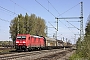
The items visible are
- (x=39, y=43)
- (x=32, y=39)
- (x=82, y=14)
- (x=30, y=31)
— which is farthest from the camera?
(x=30, y=31)

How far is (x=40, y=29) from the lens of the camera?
8900 cm

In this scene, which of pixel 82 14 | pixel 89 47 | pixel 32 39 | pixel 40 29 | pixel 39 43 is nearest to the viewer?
pixel 89 47

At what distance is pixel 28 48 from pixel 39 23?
45874 millimetres

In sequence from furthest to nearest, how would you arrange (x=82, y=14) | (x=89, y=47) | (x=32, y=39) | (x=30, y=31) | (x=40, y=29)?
1. (x=40, y=29)
2. (x=30, y=31)
3. (x=32, y=39)
4. (x=82, y=14)
5. (x=89, y=47)

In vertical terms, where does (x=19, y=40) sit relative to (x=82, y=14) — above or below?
below

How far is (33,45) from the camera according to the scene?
47625 millimetres

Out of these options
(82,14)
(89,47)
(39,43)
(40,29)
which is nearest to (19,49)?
(39,43)

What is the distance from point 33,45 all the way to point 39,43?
19.1 ft

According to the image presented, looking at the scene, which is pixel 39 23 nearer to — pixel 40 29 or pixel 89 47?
pixel 40 29

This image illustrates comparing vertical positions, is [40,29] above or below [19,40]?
above

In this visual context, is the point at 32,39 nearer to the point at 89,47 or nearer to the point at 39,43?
the point at 39,43

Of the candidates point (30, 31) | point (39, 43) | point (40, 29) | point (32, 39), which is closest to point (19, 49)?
point (32, 39)

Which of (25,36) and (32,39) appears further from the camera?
(32,39)

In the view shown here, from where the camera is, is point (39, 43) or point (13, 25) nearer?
point (39, 43)
